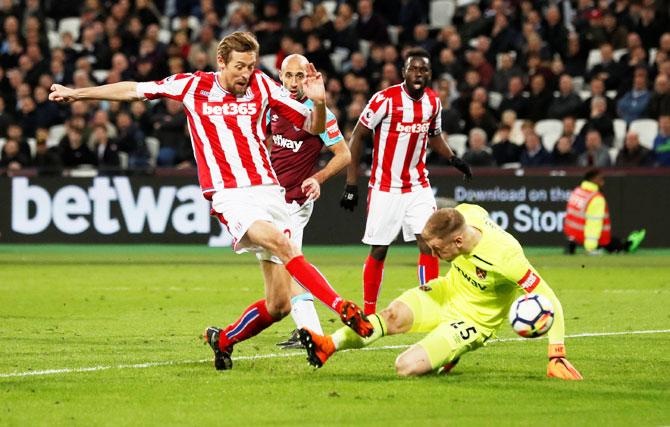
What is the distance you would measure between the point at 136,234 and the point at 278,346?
461 inches

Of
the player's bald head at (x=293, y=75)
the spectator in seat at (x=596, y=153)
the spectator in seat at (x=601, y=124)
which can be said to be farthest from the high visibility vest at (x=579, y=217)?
the player's bald head at (x=293, y=75)

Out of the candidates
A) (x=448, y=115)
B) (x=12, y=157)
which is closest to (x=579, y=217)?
(x=448, y=115)

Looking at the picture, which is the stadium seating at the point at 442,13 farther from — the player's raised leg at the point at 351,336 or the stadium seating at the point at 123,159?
the player's raised leg at the point at 351,336

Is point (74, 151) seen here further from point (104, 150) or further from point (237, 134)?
point (237, 134)

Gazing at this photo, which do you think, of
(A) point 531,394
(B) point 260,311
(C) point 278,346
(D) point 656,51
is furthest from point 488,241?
A: (D) point 656,51

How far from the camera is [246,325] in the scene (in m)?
8.81

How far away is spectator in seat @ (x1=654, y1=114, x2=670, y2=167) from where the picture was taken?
2105cm

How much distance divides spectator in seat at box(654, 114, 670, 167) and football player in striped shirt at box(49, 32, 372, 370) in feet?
43.7

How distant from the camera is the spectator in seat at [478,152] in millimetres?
21203

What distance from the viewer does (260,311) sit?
883cm

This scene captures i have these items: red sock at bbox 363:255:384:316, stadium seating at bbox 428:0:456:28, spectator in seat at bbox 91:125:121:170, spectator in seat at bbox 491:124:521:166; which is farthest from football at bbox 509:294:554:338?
stadium seating at bbox 428:0:456:28

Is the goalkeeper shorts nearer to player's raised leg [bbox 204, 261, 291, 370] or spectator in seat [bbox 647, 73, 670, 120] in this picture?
player's raised leg [bbox 204, 261, 291, 370]

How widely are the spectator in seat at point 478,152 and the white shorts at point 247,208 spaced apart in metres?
12.7

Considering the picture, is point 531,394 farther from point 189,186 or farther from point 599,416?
point 189,186
